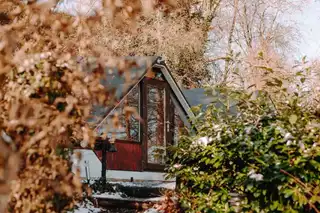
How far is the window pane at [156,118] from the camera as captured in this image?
1698 centimetres

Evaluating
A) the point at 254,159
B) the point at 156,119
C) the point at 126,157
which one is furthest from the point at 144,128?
the point at 254,159

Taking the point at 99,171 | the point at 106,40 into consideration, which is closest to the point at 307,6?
the point at 106,40

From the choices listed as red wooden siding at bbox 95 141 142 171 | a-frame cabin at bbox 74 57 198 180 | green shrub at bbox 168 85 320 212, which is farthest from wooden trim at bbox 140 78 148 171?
green shrub at bbox 168 85 320 212

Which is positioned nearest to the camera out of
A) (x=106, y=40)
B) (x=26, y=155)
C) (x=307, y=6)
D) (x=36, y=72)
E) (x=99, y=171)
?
(x=26, y=155)

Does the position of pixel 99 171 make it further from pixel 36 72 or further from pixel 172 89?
pixel 36 72

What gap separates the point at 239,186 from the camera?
5.80 metres

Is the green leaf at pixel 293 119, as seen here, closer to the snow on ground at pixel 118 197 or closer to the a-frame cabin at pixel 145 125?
the snow on ground at pixel 118 197

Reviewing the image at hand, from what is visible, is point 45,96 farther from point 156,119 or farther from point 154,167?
point 156,119

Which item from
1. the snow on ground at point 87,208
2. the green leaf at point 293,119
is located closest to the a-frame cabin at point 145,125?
the snow on ground at point 87,208

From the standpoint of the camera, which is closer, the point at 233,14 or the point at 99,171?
the point at 99,171

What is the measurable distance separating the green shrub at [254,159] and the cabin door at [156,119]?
30.7 feet

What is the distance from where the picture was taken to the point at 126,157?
620 inches

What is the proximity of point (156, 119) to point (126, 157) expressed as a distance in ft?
7.34

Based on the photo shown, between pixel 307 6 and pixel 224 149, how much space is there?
28392mm
